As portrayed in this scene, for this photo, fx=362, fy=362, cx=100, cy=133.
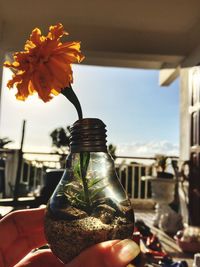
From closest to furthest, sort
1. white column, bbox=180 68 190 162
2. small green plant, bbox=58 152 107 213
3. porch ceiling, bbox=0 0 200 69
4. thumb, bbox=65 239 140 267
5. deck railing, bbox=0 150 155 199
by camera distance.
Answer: thumb, bbox=65 239 140 267, small green plant, bbox=58 152 107 213, porch ceiling, bbox=0 0 200 69, white column, bbox=180 68 190 162, deck railing, bbox=0 150 155 199

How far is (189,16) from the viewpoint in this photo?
3.88 meters

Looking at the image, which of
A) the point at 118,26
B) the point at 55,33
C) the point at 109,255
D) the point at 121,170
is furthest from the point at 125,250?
the point at 121,170

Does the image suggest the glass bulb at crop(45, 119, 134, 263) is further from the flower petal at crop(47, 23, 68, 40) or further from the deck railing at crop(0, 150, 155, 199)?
the deck railing at crop(0, 150, 155, 199)

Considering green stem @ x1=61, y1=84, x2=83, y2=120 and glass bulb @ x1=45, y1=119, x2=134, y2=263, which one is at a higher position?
green stem @ x1=61, y1=84, x2=83, y2=120

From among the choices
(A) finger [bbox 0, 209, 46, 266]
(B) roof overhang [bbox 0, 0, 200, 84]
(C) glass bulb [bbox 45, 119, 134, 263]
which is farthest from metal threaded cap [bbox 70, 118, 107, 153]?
(B) roof overhang [bbox 0, 0, 200, 84]

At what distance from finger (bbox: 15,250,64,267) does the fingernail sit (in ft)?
0.46

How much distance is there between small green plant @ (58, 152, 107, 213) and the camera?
0.41 m

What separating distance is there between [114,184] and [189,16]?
382 cm

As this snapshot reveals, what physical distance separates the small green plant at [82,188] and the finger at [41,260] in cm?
8

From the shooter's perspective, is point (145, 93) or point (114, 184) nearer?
point (114, 184)

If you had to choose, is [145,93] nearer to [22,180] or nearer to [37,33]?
[22,180]

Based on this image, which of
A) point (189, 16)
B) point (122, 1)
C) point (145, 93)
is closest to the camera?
point (122, 1)

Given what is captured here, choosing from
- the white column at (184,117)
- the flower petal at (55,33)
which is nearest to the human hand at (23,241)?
the flower petal at (55,33)

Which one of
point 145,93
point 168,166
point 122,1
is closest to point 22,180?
point 145,93
